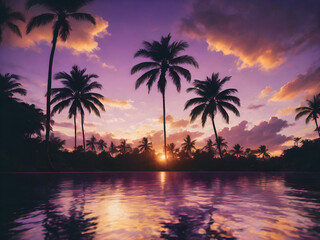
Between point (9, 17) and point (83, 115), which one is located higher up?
point (9, 17)

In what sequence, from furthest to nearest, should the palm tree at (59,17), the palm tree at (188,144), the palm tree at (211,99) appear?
the palm tree at (188,144), the palm tree at (211,99), the palm tree at (59,17)

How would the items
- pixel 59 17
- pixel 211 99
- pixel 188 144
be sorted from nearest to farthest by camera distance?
pixel 59 17
pixel 211 99
pixel 188 144

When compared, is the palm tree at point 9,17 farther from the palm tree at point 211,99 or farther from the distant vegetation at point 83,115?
the palm tree at point 211,99

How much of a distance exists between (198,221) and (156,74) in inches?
782

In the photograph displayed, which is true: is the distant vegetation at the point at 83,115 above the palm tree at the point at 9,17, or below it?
below

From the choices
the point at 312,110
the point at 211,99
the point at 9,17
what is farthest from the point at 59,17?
the point at 312,110

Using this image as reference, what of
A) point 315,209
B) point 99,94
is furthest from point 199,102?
point 315,209

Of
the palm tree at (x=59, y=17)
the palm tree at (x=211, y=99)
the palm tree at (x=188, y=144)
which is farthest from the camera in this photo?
the palm tree at (x=188, y=144)

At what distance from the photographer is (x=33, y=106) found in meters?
21.7

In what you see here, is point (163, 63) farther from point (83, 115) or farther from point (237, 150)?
point (237, 150)

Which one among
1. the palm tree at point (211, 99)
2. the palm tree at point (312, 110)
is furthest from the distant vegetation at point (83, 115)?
the palm tree at point (312, 110)

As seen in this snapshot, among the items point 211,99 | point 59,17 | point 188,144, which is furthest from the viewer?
point 188,144

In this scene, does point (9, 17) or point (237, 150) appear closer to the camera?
point (9, 17)

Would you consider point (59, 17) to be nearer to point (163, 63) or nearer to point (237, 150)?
point (163, 63)
